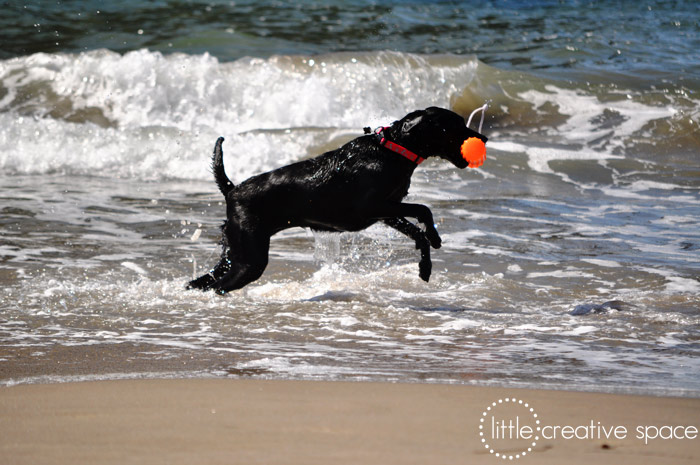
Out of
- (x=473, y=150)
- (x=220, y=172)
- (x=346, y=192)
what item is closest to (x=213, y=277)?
(x=220, y=172)

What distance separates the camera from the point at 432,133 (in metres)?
4.99

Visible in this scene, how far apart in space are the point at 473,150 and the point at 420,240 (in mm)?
593

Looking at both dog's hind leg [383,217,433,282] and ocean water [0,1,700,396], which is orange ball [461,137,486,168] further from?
ocean water [0,1,700,396]

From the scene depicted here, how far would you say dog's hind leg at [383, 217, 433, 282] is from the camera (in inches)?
204

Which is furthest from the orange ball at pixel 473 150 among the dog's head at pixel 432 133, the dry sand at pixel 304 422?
the dry sand at pixel 304 422

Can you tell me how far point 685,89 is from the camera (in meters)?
14.4

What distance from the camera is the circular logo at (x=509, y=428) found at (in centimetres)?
277

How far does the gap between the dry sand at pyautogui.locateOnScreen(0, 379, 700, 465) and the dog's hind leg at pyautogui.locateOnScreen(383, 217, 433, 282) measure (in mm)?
1714

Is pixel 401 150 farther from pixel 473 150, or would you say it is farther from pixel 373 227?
pixel 373 227

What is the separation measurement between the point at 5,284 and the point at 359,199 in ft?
7.66

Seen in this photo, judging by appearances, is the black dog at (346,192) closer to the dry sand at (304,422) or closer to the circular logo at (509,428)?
the dry sand at (304,422)

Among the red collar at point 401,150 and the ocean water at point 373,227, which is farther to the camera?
the red collar at point 401,150

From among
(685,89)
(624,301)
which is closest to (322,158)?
(624,301)

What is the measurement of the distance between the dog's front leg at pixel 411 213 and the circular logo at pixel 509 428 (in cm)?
187
